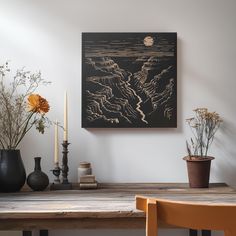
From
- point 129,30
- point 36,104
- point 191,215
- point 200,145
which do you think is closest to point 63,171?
point 36,104

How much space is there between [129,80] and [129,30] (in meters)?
0.33

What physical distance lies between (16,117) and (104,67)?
65 cm

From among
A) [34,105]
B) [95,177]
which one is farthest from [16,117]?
[95,177]

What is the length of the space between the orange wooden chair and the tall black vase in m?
1.02

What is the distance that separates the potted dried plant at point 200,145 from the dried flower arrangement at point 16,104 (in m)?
0.94

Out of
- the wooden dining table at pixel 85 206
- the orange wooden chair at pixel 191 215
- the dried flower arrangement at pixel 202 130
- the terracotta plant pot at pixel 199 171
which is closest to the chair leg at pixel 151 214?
the orange wooden chair at pixel 191 215

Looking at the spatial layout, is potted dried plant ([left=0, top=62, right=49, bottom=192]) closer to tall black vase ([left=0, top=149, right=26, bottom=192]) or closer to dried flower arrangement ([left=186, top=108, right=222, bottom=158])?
tall black vase ([left=0, top=149, right=26, bottom=192])

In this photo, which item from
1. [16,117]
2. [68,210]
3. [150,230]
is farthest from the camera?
[16,117]

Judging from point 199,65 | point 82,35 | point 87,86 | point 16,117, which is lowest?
point 16,117

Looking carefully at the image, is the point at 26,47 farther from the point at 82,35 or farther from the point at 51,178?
the point at 51,178

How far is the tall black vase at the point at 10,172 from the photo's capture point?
1.82 meters

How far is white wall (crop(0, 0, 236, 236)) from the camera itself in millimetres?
2135

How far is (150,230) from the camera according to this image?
40.9 inches

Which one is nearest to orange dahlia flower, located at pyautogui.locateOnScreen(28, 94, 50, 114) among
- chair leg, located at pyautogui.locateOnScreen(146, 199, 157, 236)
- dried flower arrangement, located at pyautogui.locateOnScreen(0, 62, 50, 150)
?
dried flower arrangement, located at pyautogui.locateOnScreen(0, 62, 50, 150)
